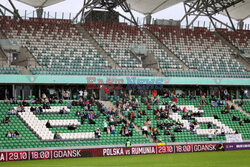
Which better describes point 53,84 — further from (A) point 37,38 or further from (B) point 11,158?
(B) point 11,158

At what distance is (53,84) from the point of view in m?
39.6

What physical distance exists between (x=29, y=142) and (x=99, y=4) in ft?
77.2

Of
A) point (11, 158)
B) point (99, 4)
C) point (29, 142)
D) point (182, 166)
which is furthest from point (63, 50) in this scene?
point (182, 166)

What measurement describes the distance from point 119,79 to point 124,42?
7870mm

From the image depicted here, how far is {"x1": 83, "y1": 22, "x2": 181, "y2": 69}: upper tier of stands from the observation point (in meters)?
44.2

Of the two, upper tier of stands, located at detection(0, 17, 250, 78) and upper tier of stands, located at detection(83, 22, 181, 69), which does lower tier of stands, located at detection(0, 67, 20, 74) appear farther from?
upper tier of stands, located at detection(83, 22, 181, 69)

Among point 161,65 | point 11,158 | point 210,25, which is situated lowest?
point 11,158

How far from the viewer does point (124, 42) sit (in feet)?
154

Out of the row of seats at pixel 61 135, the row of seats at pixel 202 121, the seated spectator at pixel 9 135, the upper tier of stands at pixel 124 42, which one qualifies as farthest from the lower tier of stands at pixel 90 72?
the seated spectator at pixel 9 135

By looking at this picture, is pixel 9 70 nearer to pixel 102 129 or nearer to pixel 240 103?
pixel 102 129

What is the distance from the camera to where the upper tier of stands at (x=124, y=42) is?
1740 inches

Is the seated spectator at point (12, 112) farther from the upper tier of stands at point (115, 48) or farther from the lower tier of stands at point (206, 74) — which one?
the lower tier of stands at point (206, 74)

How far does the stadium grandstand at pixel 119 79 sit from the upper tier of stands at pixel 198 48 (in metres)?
0.13

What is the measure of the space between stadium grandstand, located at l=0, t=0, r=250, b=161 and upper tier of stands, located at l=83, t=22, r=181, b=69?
0.12 m
